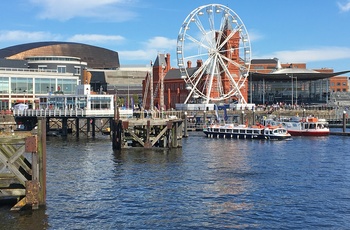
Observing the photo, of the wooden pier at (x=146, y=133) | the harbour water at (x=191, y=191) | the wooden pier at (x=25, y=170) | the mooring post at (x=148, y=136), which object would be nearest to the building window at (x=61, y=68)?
the wooden pier at (x=146, y=133)

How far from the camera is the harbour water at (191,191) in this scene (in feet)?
112

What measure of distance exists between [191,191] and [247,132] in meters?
59.1

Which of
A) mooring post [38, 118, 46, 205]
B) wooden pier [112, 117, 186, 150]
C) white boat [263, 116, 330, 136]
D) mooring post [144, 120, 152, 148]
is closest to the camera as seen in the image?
mooring post [38, 118, 46, 205]

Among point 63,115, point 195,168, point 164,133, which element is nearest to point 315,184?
point 195,168

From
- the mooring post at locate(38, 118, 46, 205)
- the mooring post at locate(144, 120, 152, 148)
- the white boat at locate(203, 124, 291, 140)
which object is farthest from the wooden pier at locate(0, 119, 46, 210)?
the white boat at locate(203, 124, 291, 140)

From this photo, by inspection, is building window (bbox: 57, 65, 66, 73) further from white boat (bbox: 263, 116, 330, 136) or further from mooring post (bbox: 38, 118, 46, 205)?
mooring post (bbox: 38, 118, 46, 205)

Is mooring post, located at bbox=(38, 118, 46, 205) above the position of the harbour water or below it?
above

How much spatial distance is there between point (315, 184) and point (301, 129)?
63.5m

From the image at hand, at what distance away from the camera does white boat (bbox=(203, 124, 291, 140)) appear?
97094 millimetres

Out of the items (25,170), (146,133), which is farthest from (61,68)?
(25,170)

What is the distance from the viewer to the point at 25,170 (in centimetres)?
3541

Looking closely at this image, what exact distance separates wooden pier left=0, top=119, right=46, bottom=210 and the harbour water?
1.05 m

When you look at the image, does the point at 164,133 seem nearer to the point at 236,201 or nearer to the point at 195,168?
the point at 195,168

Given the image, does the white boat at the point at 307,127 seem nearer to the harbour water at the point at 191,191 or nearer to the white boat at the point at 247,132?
the white boat at the point at 247,132
